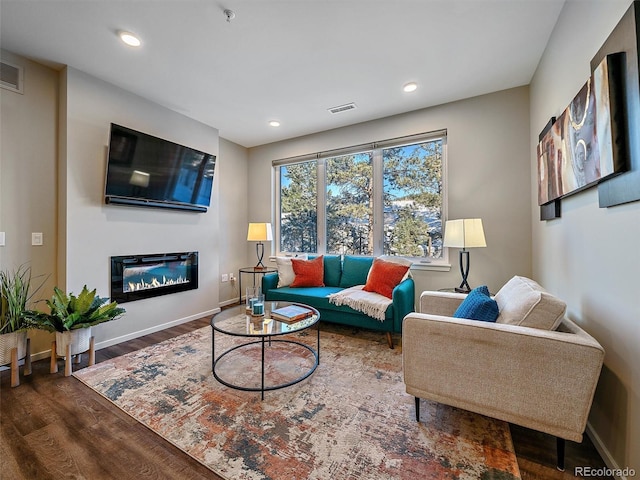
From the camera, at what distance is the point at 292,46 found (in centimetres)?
229

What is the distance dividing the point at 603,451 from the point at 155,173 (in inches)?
164

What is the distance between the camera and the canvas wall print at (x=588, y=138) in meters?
1.22

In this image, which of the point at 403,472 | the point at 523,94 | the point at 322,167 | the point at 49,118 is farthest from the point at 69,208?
the point at 523,94

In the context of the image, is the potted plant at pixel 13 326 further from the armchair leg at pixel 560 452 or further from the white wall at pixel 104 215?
the armchair leg at pixel 560 452

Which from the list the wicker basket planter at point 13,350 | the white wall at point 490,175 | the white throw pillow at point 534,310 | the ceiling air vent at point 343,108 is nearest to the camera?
the white throw pillow at point 534,310

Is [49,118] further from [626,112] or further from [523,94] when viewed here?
[523,94]

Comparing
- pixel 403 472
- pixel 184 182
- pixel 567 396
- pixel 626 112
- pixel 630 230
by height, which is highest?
pixel 184 182

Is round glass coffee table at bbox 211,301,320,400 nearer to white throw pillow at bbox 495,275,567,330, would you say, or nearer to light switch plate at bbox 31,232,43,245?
white throw pillow at bbox 495,275,567,330

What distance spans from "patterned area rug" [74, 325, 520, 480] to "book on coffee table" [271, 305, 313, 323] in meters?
0.45

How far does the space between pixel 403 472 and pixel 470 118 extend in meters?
3.40

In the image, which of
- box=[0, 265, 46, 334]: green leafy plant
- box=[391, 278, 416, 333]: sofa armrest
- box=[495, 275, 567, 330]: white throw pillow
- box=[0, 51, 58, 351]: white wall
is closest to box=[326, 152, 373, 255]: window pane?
box=[391, 278, 416, 333]: sofa armrest

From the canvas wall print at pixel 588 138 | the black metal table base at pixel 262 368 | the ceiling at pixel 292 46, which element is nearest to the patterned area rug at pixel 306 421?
the black metal table base at pixel 262 368

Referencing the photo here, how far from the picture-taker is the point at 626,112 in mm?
1177

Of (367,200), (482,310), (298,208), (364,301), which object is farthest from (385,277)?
(298,208)
